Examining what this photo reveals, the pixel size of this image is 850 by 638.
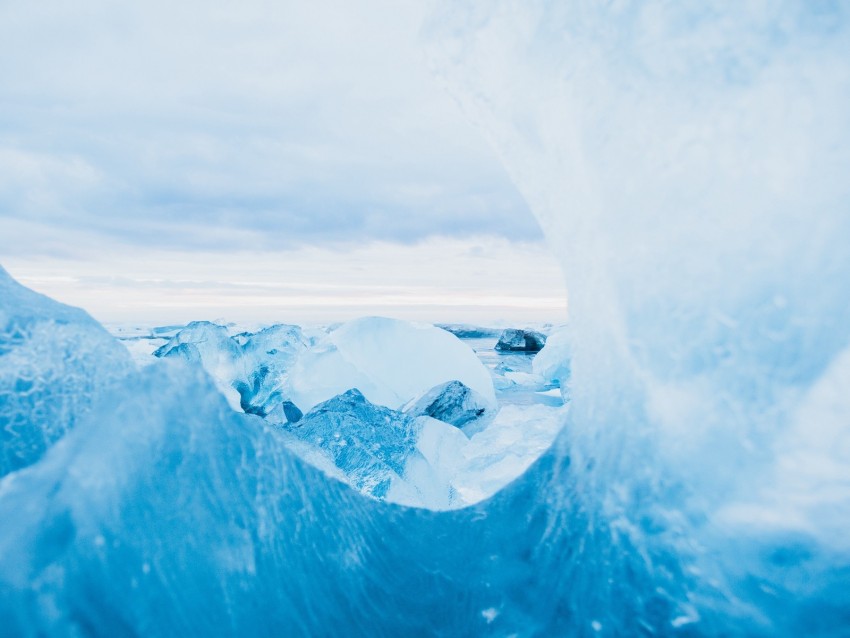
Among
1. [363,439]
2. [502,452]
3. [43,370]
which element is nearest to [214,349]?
[363,439]

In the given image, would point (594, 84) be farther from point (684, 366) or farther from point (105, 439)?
point (105, 439)

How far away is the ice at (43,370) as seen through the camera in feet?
6.05

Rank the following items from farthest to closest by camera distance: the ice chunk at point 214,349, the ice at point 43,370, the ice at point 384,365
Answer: the ice chunk at point 214,349, the ice at point 384,365, the ice at point 43,370

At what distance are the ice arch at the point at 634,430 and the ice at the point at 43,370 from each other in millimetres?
665

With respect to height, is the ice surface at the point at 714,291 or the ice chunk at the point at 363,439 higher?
the ice surface at the point at 714,291

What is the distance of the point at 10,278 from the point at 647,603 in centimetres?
262

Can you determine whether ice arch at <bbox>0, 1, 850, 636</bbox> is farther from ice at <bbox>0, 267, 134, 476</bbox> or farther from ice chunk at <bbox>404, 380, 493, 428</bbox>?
ice chunk at <bbox>404, 380, 493, 428</bbox>

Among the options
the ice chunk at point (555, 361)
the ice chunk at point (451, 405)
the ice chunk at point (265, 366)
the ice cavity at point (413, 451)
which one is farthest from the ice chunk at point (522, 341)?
the ice cavity at point (413, 451)

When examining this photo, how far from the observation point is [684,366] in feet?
4.98

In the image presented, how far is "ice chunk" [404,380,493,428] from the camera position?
6.55m

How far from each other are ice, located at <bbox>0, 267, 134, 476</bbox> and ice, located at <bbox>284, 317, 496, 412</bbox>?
19.3ft

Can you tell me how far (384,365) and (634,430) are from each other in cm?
669

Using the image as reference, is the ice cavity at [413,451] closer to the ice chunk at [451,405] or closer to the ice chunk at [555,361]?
the ice chunk at [451,405]

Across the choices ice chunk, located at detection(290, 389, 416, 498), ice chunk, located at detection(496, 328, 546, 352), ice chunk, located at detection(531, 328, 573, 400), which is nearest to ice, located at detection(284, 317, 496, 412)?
ice chunk, located at detection(290, 389, 416, 498)
